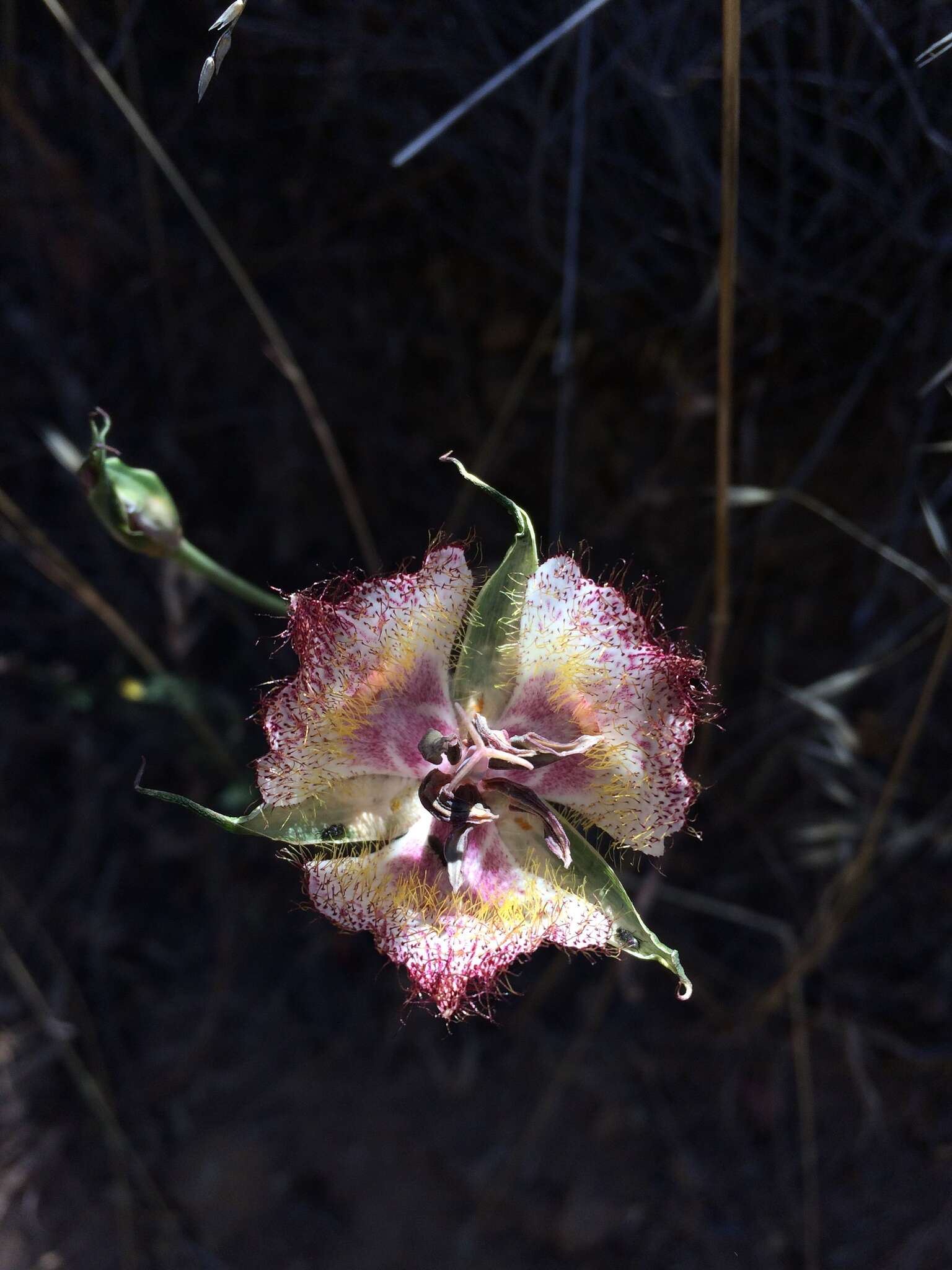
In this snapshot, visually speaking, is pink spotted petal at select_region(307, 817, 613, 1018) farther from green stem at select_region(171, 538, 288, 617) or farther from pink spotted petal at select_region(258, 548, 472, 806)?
green stem at select_region(171, 538, 288, 617)

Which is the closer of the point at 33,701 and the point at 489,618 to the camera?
the point at 489,618

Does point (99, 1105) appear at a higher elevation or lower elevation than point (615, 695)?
lower

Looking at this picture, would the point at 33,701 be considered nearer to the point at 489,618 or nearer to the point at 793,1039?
the point at 489,618

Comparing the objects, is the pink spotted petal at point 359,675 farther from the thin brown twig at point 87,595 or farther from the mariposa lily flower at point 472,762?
the thin brown twig at point 87,595

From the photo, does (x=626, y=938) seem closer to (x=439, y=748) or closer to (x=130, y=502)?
(x=439, y=748)

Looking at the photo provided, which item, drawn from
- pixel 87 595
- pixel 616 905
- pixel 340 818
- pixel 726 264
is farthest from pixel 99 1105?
pixel 726 264

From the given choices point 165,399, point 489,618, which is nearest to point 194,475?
point 165,399
